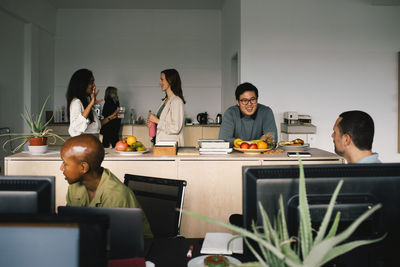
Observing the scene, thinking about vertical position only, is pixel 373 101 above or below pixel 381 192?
above

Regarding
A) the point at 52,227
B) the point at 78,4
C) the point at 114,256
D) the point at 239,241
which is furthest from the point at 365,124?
the point at 78,4

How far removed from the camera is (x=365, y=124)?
6.22 ft

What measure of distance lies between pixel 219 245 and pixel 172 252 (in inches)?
7.9

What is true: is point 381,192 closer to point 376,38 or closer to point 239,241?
point 239,241

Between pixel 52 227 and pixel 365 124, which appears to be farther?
pixel 365 124

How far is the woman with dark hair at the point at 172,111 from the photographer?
3738 mm

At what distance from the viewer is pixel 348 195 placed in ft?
3.15

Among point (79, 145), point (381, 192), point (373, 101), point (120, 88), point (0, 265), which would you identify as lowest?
point (0, 265)

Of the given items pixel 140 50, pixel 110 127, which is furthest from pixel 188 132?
pixel 140 50

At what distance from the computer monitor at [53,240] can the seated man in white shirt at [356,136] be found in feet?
5.20

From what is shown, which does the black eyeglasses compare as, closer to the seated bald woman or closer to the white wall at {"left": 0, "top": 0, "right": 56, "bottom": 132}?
the seated bald woman

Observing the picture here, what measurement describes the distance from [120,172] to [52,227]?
212cm

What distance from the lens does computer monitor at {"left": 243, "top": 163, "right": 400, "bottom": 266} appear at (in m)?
0.96

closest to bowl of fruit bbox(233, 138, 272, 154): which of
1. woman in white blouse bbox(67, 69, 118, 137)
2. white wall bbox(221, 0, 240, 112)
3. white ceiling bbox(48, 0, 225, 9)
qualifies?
woman in white blouse bbox(67, 69, 118, 137)
